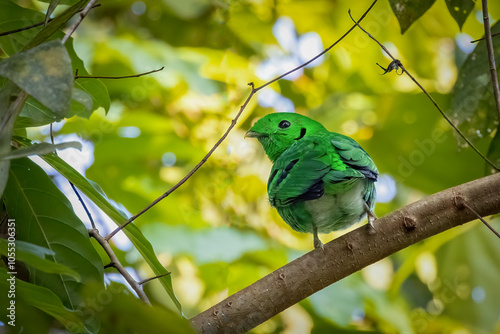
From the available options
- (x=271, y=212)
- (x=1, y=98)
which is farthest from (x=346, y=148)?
(x=271, y=212)

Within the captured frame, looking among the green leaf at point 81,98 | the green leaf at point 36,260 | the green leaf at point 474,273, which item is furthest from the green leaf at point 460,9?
the green leaf at point 474,273

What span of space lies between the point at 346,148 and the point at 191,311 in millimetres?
2439

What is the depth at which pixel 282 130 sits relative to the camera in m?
3.32

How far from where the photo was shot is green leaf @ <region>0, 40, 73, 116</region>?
135 cm

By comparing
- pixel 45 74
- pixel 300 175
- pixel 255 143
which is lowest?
pixel 45 74

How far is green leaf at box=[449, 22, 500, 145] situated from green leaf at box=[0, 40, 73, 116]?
2315mm

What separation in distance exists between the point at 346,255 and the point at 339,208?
1.82 ft

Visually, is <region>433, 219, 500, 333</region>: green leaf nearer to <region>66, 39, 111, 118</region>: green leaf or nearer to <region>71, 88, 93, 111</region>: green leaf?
<region>66, 39, 111, 118</region>: green leaf

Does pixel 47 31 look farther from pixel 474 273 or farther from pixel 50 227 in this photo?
pixel 474 273

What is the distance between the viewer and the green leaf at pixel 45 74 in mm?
1350

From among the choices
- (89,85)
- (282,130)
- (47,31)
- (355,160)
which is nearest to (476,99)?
(355,160)

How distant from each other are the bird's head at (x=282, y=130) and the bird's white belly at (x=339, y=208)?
0.57 m

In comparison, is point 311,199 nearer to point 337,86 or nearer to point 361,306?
point 361,306

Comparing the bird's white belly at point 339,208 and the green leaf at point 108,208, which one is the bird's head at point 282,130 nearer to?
the bird's white belly at point 339,208
